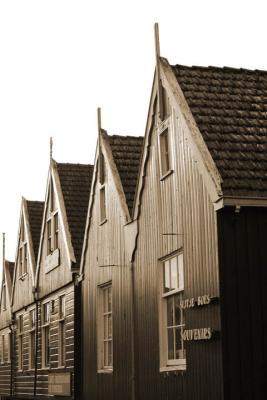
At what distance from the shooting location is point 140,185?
16438mm

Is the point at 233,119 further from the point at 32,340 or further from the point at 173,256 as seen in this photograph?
the point at 32,340

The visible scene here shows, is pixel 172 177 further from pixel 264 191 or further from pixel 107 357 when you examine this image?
pixel 107 357

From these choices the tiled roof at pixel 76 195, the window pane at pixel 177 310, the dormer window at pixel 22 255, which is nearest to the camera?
the window pane at pixel 177 310

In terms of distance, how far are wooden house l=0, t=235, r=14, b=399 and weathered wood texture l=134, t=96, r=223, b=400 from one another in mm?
16523

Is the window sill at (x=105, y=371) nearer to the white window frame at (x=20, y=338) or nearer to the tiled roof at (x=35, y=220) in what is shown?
the tiled roof at (x=35, y=220)

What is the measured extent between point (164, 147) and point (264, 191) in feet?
11.8

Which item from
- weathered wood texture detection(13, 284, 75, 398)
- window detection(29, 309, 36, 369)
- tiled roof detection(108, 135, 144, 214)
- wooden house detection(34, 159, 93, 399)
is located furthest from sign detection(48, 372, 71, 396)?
tiled roof detection(108, 135, 144, 214)

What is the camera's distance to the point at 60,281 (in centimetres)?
2352

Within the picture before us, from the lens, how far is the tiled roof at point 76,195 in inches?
911

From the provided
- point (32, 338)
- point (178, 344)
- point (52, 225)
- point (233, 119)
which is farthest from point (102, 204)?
point (32, 338)

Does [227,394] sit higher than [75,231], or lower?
lower

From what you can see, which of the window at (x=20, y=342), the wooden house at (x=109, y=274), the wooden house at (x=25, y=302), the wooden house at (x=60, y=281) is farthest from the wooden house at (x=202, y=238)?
the window at (x=20, y=342)

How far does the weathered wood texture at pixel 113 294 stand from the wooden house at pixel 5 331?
11730 mm

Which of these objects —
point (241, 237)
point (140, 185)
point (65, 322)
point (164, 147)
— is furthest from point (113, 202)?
point (241, 237)
